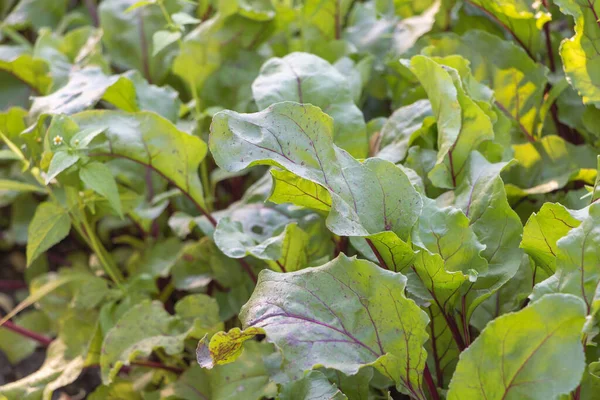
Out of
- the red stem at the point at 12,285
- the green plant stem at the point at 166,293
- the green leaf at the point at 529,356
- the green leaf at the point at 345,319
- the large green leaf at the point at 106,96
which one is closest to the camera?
the green leaf at the point at 529,356

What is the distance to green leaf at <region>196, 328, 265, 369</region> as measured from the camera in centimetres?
80

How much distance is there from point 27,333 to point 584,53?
1.19 m

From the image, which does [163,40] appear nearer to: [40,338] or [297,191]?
[297,191]

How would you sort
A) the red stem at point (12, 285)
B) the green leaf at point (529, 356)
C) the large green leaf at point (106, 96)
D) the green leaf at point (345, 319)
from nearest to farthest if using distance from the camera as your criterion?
1. the green leaf at point (529, 356)
2. the green leaf at point (345, 319)
3. the large green leaf at point (106, 96)
4. the red stem at point (12, 285)

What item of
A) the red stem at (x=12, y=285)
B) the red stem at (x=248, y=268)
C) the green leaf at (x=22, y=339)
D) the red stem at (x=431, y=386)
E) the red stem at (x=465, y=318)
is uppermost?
the red stem at (x=465, y=318)

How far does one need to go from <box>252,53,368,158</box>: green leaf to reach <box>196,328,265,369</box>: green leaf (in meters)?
0.40

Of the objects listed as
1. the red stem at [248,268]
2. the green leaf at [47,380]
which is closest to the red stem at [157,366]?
the green leaf at [47,380]

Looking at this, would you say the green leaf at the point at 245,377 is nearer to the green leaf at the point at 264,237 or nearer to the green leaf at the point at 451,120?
the green leaf at the point at 264,237

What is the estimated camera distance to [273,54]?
1.47 m

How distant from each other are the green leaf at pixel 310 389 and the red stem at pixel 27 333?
739 millimetres

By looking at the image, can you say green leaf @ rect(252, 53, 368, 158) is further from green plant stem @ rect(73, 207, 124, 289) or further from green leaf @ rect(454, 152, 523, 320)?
green plant stem @ rect(73, 207, 124, 289)

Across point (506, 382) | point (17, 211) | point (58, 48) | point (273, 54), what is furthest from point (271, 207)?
point (17, 211)

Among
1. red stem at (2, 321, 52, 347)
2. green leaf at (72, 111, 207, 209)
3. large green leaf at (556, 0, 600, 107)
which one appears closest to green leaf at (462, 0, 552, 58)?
large green leaf at (556, 0, 600, 107)

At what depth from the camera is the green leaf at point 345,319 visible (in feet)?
2.58
